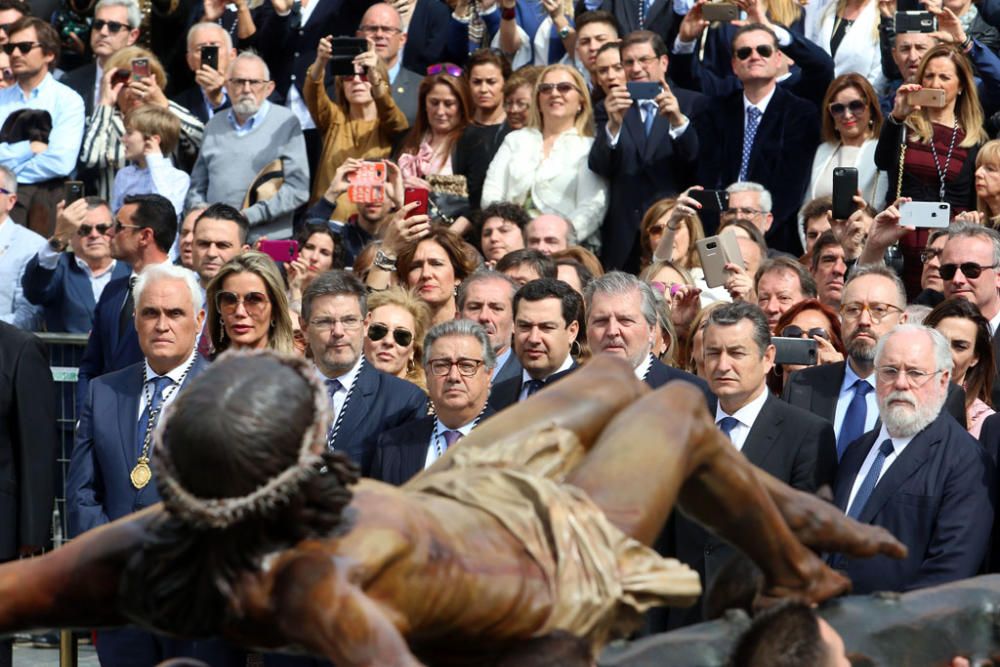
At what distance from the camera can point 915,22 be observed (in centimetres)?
1065

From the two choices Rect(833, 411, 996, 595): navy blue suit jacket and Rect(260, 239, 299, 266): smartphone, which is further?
Rect(260, 239, 299, 266): smartphone

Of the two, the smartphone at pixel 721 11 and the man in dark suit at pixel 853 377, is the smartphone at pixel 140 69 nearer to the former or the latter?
the smartphone at pixel 721 11

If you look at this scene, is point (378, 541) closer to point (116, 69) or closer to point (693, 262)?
point (693, 262)

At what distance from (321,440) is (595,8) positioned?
883 centimetres

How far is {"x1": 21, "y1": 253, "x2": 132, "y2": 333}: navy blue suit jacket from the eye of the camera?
37.2ft

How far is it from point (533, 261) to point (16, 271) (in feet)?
12.0

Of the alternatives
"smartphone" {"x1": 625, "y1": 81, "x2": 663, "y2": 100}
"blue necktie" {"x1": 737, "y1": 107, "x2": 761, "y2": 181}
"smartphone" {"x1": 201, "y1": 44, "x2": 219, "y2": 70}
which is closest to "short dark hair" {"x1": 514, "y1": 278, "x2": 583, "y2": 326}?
"smartphone" {"x1": 625, "y1": 81, "x2": 663, "y2": 100}

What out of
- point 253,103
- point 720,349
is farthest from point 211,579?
point 253,103

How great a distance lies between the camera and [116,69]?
1295 centimetres

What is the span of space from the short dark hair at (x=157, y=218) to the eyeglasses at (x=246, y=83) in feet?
6.43

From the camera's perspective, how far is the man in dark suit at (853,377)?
8398mm

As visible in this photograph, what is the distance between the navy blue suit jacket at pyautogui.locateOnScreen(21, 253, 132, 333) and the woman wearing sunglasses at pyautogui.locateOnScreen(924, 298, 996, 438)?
5.15 metres

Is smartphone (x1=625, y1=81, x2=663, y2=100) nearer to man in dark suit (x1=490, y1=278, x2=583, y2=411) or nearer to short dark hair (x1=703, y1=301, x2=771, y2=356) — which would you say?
man in dark suit (x1=490, y1=278, x2=583, y2=411)

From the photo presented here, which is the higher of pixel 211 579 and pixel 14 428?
pixel 211 579
